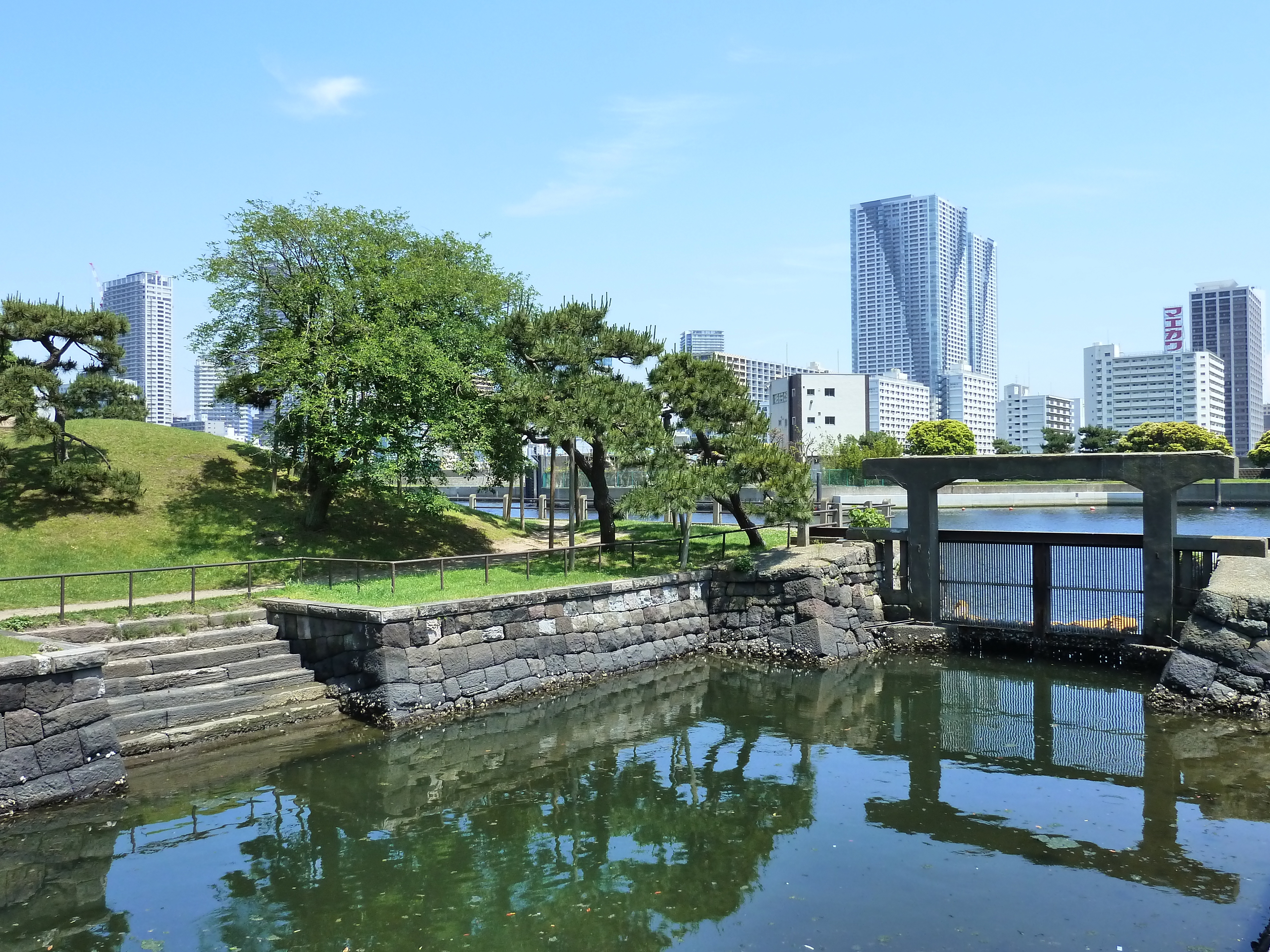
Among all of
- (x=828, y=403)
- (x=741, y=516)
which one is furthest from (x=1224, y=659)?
(x=828, y=403)

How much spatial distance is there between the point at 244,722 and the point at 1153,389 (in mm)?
203995

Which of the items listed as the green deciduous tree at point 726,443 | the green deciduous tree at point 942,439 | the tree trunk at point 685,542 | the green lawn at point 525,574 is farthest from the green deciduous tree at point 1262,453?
the tree trunk at point 685,542

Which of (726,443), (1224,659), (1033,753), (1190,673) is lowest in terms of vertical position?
(1033,753)

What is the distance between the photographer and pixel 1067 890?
9.49 metres

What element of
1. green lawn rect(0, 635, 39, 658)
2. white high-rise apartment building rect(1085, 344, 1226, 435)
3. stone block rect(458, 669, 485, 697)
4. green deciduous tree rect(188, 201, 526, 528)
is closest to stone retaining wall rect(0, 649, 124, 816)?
green lawn rect(0, 635, 39, 658)

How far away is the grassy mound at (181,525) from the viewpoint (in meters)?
20.7

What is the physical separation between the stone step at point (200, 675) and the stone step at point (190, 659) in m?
0.04

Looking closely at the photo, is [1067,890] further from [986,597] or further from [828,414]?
[828,414]

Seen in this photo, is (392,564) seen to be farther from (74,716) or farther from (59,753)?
(59,753)

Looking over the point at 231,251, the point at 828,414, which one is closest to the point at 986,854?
the point at 231,251

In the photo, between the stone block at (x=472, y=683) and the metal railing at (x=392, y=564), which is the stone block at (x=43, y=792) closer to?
the metal railing at (x=392, y=564)

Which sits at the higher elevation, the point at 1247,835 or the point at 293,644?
the point at 293,644

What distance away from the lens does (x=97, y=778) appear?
12.2 meters

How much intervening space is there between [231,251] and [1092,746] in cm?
2457
